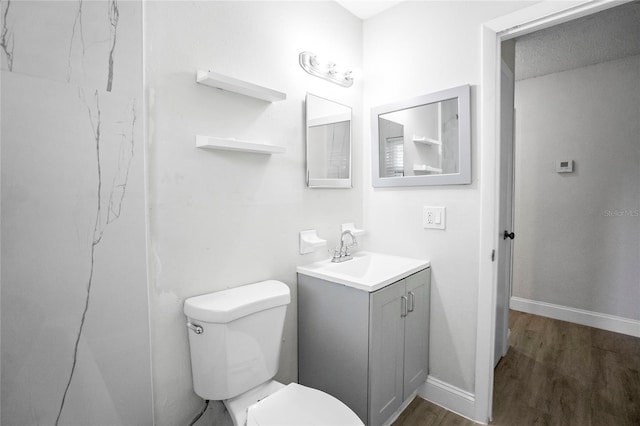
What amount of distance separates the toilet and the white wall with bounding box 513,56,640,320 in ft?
9.68

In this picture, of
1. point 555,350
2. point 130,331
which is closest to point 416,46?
point 130,331

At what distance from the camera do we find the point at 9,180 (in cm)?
90

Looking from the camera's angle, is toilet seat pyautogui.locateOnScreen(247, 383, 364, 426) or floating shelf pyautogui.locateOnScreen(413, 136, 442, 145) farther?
floating shelf pyautogui.locateOnScreen(413, 136, 442, 145)

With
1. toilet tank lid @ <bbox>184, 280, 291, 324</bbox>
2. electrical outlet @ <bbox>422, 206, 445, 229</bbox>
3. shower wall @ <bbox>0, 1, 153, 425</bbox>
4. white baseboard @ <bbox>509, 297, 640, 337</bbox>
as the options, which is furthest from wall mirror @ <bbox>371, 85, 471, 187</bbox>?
white baseboard @ <bbox>509, 297, 640, 337</bbox>

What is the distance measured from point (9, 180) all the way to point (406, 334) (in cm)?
172

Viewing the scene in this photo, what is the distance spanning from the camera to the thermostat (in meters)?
2.96

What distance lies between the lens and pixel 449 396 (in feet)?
5.97

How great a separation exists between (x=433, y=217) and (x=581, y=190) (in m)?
2.07

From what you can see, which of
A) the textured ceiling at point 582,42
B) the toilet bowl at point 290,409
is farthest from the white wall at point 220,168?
the textured ceiling at point 582,42

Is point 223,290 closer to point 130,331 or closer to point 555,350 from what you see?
point 130,331

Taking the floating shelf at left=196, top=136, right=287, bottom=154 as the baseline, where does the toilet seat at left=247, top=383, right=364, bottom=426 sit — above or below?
below

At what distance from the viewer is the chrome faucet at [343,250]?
1.91 metres

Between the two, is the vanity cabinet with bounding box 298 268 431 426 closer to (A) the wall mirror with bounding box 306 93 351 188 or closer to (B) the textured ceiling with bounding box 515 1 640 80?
(A) the wall mirror with bounding box 306 93 351 188

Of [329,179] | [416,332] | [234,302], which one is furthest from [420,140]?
[234,302]
